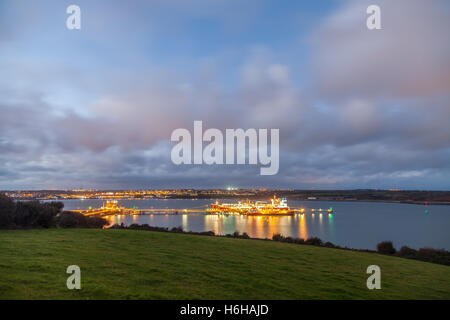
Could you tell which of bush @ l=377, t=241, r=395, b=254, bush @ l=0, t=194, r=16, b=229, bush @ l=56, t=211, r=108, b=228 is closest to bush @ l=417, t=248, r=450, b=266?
bush @ l=377, t=241, r=395, b=254

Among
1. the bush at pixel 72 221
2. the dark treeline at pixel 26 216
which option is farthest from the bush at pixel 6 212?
the bush at pixel 72 221

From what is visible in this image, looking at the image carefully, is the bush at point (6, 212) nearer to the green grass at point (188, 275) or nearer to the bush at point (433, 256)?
the green grass at point (188, 275)

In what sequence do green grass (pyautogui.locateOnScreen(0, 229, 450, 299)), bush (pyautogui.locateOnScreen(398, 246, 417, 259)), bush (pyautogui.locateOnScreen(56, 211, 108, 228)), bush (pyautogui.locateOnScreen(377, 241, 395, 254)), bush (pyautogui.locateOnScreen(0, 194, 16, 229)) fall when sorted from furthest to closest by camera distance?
bush (pyautogui.locateOnScreen(56, 211, 108, 228))
bush (pyautogui.locateOnScreen(377, 241, 395, 254))
bush (pyautogui.locateOnScreen(398, 246, 417, 259))
bush (pyautogui.locateOnScreen(0, 194, 16, 229))
green grass (pyautogui.locateOnScreen(0, 229, 450, 299))

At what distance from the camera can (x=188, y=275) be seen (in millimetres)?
7469

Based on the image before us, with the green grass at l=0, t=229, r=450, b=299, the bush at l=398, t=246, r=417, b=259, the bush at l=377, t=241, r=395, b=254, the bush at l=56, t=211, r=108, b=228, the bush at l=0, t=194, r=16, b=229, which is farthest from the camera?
the bush at l=56, t=211, r=108, b=228

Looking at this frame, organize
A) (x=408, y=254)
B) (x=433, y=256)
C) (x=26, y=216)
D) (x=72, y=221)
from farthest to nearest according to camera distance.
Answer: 1. (x=72, y=221)
2. (x=26, y=216)
3. (x=408, y=254)
4. (x=433, y=256)

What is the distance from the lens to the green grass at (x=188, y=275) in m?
5.95

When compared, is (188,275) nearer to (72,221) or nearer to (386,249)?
(386,249)

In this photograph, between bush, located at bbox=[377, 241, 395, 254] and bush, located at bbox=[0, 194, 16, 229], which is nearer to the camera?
bush, located at bbox=[0, 194, 16, 229]

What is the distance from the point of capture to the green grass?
5953 mm

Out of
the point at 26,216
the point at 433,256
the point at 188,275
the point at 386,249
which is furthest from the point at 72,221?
the point at 433,256

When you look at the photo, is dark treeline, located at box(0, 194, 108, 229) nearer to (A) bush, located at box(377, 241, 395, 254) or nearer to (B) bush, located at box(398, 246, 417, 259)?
(A) bush, located at box(377, 241, 395, 254)

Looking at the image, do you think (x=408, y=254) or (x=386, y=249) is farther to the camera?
(x=386, y=249)
